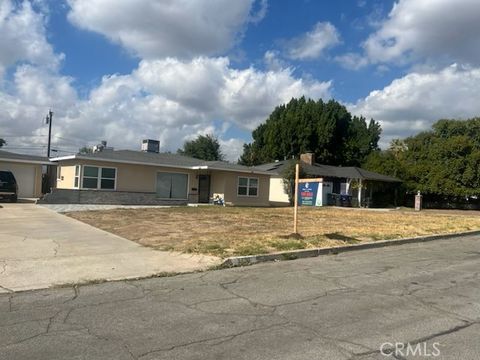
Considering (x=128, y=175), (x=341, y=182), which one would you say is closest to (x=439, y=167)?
(x=341, y=182)

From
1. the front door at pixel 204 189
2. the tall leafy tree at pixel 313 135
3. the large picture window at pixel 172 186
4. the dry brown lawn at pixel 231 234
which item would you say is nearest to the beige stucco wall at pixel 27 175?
the large picture window at pixel 172 186

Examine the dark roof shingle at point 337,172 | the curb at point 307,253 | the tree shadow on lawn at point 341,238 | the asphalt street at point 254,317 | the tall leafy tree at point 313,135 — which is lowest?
the asphalt street at point 254,317

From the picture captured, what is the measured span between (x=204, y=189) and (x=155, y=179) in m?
4.24

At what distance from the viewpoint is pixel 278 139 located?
57.6 m

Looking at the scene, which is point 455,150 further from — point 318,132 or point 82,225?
point 82,225

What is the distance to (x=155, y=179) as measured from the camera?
31281 millimetres

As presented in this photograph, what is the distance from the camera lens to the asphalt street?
487 cm

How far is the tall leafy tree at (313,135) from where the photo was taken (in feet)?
186

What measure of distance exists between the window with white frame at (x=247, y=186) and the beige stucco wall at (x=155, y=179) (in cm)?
28

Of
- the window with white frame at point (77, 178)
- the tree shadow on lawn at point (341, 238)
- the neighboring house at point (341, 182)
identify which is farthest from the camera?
the neighboring house at point (341, 182)

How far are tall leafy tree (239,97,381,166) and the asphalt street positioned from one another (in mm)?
47898

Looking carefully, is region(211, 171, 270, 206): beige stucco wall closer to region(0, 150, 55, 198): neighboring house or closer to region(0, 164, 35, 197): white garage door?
region(0, 150, 55, 198): neighboring house

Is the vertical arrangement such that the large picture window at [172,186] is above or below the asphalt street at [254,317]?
above

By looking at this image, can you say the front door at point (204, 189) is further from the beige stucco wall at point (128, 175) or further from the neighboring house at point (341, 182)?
the neighboring house at point (341, 182)
